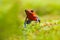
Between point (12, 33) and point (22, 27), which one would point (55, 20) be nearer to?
point (22, 27)

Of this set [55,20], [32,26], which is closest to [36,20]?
[32,26]

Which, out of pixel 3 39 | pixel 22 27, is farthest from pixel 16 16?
pixel 3 39

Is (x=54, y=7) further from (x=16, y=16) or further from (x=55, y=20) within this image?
(x=16, y=16)

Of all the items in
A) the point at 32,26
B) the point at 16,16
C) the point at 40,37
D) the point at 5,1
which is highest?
the point at 5,1

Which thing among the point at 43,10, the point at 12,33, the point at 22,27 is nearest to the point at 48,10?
the point at 43,10

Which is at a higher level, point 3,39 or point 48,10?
point 48,10

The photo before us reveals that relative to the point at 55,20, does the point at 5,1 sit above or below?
above
